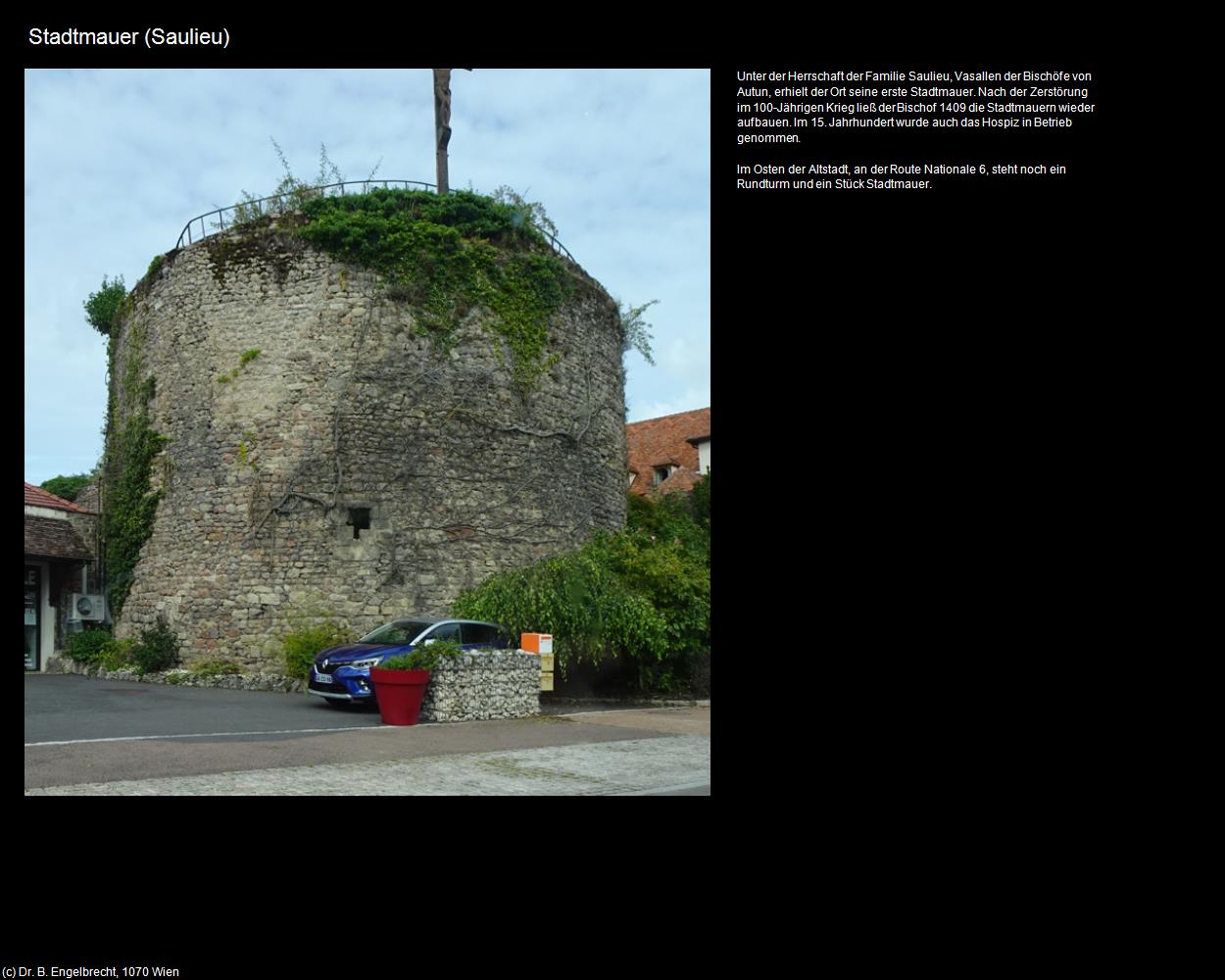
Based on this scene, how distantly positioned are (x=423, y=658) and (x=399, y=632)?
118 inches

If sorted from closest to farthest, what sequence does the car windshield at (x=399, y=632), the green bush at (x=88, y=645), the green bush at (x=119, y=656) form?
the car windshield at (x=399, y=632) → the green bush at (x=119, y=656) → the green bush at (x=88, y=645)

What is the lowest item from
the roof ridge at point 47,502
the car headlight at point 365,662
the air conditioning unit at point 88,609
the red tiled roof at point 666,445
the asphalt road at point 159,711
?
the asphalt road at point 159,711

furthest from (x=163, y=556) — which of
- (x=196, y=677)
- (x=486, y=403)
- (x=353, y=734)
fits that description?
(x=353, y=734)

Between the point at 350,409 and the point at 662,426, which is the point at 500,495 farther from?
the point at 662,426

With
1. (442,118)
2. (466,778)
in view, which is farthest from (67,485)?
(466,778)

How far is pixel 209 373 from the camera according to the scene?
1916 cm

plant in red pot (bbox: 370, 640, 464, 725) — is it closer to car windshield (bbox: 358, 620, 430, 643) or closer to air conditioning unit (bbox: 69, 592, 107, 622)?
car windshield (bbox: 358, 620, 430, 643)

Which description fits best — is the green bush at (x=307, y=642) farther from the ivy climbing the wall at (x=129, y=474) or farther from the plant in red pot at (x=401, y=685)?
the plant in red pot at (x=401, y=685)

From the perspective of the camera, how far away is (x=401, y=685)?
12.2 m

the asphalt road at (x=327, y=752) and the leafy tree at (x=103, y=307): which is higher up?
the leafy tree at (x=103, y=307)

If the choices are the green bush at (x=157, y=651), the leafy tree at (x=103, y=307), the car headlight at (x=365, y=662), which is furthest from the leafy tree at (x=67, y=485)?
the car headlight at (x=365, y=662)

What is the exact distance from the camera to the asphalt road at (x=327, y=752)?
768 centimetres

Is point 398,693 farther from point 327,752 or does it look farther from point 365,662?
point 327,752

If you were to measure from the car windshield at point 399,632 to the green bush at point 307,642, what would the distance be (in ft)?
5.96
